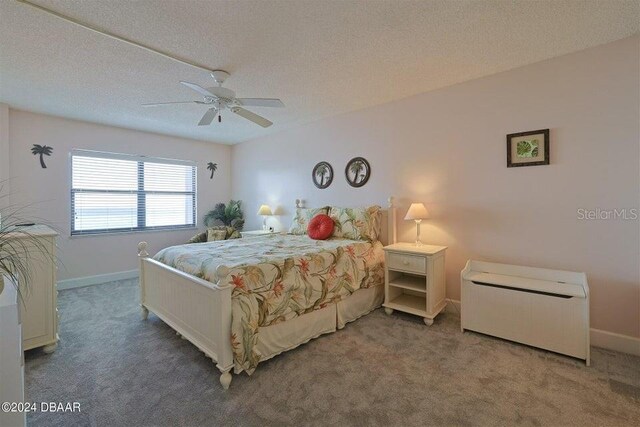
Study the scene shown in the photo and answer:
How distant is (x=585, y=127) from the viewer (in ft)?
7.66

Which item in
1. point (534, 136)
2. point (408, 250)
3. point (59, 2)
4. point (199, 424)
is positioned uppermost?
point (59, 2)

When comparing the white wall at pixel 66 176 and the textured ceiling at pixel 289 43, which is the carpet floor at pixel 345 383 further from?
the textured ceiling at pixel 289 43

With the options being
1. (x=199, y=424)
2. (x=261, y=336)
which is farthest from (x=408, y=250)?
(x=199, y=424)

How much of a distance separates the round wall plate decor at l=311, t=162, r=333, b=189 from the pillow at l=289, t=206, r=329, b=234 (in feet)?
1.66

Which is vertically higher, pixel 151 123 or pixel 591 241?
pixel 151 123

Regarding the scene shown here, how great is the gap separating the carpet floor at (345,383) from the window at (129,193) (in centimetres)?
233

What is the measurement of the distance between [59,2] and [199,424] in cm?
262

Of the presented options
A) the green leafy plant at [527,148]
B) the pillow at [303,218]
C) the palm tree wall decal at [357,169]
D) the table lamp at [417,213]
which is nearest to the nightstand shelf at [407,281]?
the table lamp at [417,213]

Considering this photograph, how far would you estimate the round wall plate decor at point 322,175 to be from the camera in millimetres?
4130

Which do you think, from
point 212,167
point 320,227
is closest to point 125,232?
point 212,167

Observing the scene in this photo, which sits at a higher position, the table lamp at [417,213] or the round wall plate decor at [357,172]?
the round wall plate decor at [357,172]

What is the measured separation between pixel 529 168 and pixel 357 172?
6.18 feet

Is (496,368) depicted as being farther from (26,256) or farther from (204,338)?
(26,256)

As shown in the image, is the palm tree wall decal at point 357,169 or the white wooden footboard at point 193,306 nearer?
the white wooden footboard at point 193,306
